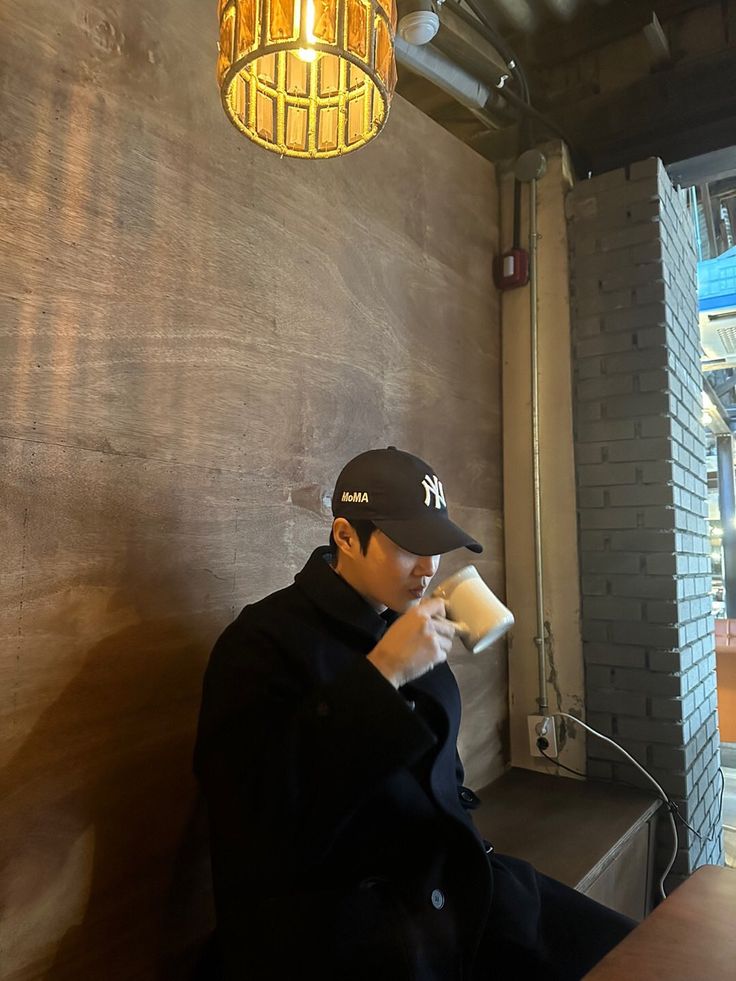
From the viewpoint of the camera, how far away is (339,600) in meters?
1.17

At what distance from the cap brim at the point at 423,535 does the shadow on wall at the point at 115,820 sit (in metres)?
0.45

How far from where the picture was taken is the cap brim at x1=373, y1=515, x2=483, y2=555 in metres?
1.13

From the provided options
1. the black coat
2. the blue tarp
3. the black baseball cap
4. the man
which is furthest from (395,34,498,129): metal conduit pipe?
the blue tarp

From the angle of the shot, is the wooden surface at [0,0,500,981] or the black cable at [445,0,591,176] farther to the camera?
the black cable at [445,0,591,176]

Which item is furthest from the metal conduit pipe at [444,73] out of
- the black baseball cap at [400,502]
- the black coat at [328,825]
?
the black coat at [328,825]

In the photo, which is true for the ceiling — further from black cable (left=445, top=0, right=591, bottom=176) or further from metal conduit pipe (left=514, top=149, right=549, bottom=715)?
metal conduit pipe (left=514, top=149, right=549, bottom=715)

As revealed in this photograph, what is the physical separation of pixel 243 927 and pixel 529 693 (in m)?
1.49

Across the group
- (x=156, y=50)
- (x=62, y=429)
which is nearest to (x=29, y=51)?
(x=156, y=50)

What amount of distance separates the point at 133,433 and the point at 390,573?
53cm

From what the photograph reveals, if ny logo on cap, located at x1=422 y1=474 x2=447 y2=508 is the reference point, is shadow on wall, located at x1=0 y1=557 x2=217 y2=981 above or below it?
below

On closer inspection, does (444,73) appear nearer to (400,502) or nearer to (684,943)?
(400,502)

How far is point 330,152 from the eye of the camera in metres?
1.20

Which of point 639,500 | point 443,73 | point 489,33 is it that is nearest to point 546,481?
point 639,500

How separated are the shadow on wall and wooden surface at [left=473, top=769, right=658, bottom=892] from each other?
32.8 inches
